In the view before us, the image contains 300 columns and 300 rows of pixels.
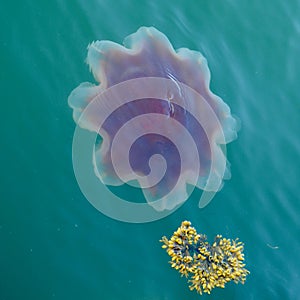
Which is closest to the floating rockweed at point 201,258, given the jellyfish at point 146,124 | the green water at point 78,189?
the green water at point 78,189

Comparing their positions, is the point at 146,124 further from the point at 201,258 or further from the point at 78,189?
the point at 201,258

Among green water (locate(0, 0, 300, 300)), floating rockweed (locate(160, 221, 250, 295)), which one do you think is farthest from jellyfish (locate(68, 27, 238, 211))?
floating rockweed (locate(160, 221, 250, 295))

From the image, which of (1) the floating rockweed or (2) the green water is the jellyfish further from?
(1) the floating rockweed

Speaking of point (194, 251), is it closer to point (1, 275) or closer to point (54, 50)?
point (1, 275)

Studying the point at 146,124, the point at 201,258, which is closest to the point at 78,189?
the point at 146,124

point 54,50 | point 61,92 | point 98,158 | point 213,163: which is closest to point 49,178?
point 98,158
